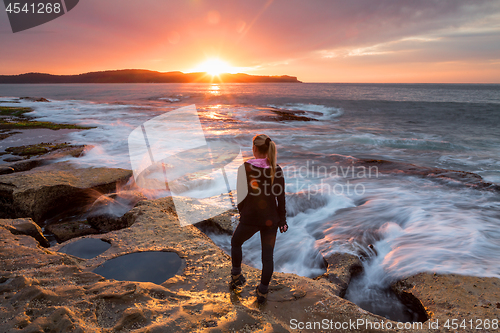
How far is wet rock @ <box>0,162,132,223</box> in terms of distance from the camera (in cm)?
554

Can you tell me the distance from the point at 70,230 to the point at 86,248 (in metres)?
1.26

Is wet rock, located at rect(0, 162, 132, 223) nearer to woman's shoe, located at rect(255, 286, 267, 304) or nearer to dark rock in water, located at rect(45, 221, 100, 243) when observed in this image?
dark rock in water, located at rect(45, 221, 100, 243)

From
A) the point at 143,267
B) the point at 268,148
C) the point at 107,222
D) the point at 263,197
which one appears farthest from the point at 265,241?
the point at 107,222

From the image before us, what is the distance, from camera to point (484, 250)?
470cm

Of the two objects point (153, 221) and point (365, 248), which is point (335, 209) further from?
point (153, 221)

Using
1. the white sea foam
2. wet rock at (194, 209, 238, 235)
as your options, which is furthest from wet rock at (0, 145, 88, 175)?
wet rock at (194, 209, 238, 235)

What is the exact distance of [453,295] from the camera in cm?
337

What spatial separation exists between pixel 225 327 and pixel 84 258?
268cm

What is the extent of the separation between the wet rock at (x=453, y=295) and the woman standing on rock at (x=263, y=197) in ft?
6.94

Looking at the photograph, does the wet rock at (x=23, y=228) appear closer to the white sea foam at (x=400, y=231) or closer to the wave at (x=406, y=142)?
the white sea foam at (x=400, y=231)

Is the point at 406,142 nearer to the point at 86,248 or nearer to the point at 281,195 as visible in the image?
the point at 281,195

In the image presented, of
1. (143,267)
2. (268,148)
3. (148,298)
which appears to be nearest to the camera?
(148,298)

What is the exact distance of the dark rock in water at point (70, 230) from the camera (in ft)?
16.1

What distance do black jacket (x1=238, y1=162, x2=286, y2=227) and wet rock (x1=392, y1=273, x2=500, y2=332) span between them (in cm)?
228
